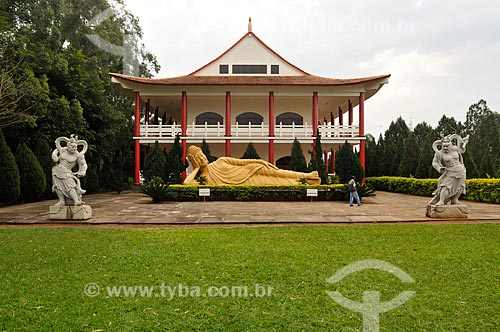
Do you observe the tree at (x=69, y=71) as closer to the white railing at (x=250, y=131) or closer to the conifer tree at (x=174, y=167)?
the white railing at (x=250, y=131)

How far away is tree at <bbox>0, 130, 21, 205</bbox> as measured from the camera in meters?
14.0

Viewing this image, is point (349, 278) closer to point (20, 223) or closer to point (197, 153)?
point (20, 223)

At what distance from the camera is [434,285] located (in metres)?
4.21

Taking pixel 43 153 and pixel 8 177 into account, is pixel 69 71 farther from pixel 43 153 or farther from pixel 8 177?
pixel 8 177

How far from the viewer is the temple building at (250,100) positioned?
23.3m

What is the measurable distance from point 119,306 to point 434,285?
3480 millimetres

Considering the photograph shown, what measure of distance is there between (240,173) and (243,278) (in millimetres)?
12543

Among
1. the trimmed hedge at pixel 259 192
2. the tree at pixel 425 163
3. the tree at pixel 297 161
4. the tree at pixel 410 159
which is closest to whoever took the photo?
the trimmed hedge at pixel 259 192

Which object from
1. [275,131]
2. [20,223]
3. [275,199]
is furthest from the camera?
[275,131]

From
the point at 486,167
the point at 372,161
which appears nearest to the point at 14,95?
the point at 486,167

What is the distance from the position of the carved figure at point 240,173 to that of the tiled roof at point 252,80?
311 inches

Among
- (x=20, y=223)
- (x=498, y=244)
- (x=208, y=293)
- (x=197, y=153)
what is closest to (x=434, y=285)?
(x=208, y=293)

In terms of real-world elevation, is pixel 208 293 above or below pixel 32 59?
below

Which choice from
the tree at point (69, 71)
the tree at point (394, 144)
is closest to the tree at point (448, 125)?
the tree at point (394, 144)
